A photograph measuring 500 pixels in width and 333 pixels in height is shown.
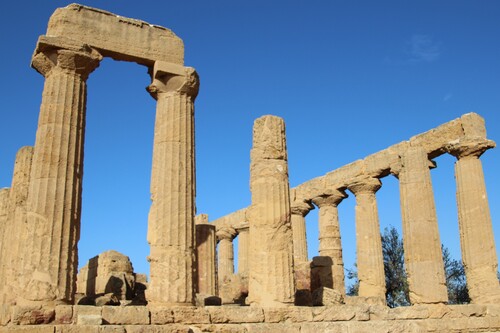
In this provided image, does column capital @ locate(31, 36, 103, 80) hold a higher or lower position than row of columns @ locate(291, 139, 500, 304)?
higher

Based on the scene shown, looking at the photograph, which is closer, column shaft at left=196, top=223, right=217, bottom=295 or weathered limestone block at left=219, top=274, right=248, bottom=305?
column shaft at left=196, top=223, right=217, bottom=295

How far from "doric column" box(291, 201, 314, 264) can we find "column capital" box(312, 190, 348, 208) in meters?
0.86

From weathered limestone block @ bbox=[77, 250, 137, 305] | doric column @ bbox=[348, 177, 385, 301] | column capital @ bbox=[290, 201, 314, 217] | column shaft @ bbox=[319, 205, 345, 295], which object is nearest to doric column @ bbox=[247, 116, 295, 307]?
weathered limestone block @ bbox=[77, 250, 137, 305]

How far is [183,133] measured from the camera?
47.7ft

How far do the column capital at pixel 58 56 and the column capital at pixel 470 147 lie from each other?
13082mm

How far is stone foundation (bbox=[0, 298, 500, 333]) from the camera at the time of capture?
37.2 feet

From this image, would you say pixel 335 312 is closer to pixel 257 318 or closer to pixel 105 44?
pixel 257 318

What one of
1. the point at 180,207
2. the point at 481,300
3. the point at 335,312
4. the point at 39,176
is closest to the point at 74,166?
the point at 39,176

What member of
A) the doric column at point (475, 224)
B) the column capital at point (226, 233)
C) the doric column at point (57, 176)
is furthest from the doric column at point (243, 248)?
the doric column at point (57, 176)

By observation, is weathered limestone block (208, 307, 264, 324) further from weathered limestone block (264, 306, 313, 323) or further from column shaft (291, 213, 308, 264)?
column shaft (291, 213, 308, 264)

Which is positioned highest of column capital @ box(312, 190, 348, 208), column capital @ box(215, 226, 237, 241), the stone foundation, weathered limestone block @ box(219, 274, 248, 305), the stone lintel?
the stone lintel

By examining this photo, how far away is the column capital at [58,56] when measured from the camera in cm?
1351

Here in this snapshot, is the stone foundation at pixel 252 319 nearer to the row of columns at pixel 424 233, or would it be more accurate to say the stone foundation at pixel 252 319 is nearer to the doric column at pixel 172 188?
the doric column at pixel 172 188

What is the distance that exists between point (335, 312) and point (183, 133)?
19.1 feet
